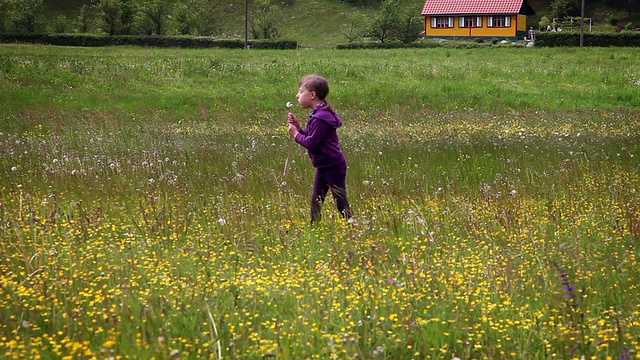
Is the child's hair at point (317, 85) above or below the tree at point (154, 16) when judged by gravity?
below

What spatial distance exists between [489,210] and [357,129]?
932 cm

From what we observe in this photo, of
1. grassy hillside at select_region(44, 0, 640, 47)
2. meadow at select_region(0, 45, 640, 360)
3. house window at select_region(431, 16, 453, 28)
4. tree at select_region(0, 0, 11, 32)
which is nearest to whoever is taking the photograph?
meadow at select_region(0, 45, 640, 360)

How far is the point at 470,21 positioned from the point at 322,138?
249ft

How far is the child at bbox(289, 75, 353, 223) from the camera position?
6947 mm

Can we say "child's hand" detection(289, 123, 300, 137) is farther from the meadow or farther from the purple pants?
the meadow

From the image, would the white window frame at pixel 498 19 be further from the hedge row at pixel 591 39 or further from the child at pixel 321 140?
the child at pixel 321 140

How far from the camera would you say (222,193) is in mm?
8305

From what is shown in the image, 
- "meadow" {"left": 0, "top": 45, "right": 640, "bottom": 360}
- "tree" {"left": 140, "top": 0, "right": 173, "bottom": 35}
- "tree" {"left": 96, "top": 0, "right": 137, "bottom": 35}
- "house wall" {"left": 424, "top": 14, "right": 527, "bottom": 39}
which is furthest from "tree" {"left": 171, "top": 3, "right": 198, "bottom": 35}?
"meadow" {"left": 0, "top": 45, "right": 640, "bottom": 360}

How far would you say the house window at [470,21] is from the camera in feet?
258

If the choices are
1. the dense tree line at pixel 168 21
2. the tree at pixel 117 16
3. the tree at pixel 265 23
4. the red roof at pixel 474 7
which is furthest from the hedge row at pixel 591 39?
the tree at pixel 117 16

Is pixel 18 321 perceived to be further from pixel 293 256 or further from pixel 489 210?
pixel 489 210

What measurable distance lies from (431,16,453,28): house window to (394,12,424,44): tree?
11548mm

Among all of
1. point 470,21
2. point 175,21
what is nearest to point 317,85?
point 175,21

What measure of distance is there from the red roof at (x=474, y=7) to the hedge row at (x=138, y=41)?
25.6 metres
